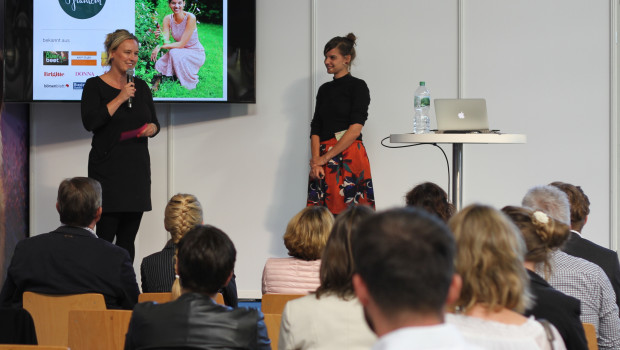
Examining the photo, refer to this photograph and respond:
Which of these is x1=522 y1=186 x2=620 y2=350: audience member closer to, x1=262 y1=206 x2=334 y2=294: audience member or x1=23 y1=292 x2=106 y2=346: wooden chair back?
x1=262 y1=206 x2=334 y2=294: audience member

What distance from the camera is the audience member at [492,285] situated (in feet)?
5.04

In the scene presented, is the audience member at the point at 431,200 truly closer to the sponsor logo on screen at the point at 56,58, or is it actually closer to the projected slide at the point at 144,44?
the projected slide at the point at 144,44

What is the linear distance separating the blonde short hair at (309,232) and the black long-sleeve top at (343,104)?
2021mm

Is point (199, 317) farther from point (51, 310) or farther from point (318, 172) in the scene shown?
point (318, 172)

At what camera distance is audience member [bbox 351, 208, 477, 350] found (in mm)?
959

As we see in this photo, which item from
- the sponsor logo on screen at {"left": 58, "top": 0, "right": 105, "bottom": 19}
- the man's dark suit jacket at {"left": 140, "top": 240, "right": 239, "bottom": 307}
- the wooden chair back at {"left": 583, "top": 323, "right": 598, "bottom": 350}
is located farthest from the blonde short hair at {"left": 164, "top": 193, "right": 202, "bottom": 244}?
the sponsor logo on screen at {"left": 58, "top": 0, "right": 105, "bottom": 19}

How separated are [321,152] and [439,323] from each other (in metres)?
3.89

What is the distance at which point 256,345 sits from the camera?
1889 mm

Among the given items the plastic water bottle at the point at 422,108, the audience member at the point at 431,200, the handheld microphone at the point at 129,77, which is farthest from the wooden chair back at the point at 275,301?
the plastic water bottle at the point at 422,108

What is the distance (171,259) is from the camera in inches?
118

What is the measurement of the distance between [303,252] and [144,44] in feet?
10.0

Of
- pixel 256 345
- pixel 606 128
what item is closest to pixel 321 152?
pixel 606 128

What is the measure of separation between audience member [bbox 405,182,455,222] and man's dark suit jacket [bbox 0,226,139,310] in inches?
47.5

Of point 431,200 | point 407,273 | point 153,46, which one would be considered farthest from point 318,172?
point 407,273
